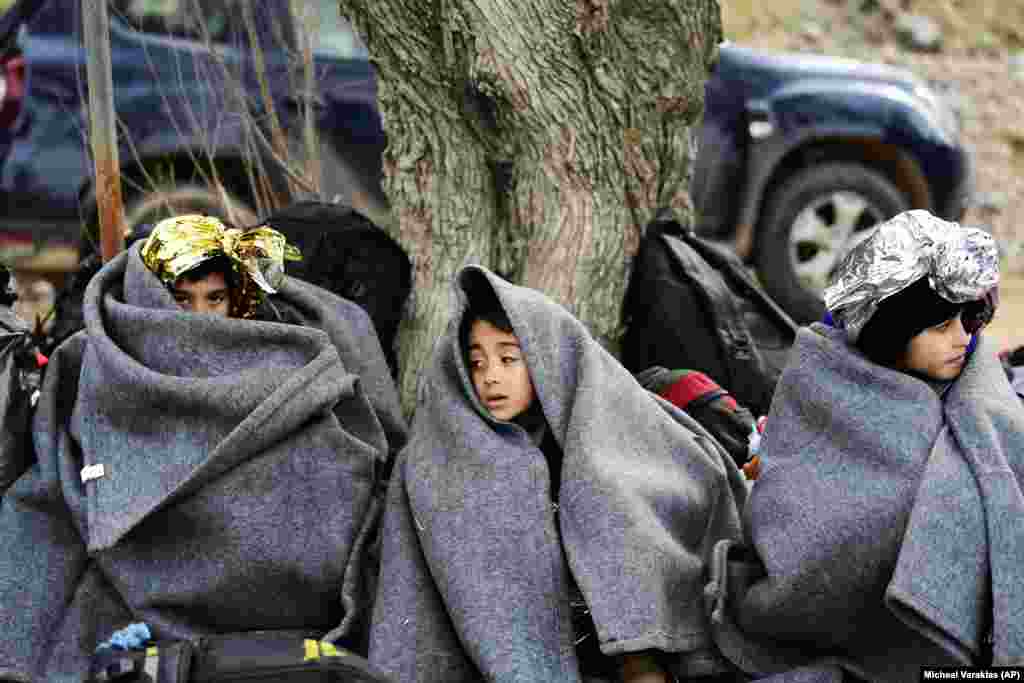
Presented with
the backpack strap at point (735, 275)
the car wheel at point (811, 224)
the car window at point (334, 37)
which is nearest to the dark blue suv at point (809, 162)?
the car wheel at point (811, 224)

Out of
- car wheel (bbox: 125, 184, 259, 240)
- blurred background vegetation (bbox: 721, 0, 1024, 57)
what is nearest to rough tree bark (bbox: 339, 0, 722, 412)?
car wheel (bbox: 125, 184, 259, 240)

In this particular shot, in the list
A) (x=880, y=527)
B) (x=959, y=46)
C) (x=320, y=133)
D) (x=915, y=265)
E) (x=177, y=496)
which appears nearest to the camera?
(x=880, y=527)

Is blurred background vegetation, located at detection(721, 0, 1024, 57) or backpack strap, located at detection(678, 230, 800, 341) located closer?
backpack strap, located at detection(678, 230, 800, 341)

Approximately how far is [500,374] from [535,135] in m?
1.07

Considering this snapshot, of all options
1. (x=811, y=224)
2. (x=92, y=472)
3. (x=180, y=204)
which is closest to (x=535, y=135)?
(x=92, y=472)

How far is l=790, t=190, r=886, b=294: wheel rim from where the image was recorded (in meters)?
7.39

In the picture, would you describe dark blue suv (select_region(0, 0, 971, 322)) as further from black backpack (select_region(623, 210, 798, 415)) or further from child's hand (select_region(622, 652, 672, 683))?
child's hand (select_region(622, 652, 672, 683))

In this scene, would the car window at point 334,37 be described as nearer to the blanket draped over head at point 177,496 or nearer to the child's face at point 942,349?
the blanket draped over head at point 177,496

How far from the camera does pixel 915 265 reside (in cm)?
311

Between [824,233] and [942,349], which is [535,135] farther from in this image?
[824,233]

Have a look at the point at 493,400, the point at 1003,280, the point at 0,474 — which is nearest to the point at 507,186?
the point at 493,400

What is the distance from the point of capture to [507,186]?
4434 millimetres

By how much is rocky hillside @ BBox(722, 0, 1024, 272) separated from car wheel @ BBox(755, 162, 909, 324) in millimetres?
3387

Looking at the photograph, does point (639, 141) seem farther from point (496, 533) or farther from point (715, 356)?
point (496, 533)
